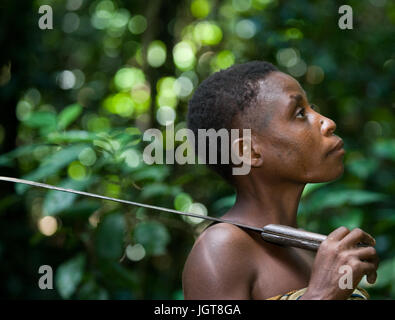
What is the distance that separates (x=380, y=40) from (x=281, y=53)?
65 cm

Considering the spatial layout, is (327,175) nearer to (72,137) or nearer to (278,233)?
(278,233)

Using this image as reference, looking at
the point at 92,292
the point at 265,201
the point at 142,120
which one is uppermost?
the point at 142,120

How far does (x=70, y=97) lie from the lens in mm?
4055

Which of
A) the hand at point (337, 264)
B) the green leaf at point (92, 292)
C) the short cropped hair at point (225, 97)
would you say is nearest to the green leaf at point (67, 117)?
the green leaf at point (92, 292)

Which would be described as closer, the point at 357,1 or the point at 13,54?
the point at 13,54

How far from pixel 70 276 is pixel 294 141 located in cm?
124

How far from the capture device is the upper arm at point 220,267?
118cm

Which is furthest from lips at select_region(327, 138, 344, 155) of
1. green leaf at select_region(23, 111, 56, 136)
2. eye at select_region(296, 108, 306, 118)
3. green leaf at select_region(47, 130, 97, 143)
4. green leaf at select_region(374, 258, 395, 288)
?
green leaf at select_region(23, 111, 56, 136)

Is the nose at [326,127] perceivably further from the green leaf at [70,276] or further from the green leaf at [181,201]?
the green leaf at [70,276]

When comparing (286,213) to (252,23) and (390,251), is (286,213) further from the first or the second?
(252,23)

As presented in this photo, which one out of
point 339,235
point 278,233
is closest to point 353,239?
point 339,235

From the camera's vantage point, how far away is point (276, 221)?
4.53 ft
